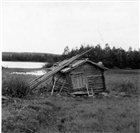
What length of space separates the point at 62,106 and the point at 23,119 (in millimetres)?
4516

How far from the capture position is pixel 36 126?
25.3 feet

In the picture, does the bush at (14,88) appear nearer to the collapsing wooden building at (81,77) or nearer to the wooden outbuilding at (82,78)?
the collapsing wooden building at (81,77)

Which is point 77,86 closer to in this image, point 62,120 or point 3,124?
point 62,120

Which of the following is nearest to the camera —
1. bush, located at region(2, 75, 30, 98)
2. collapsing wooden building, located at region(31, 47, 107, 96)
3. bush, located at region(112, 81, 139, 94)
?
bush, located at region(2, 75, 30, 98)

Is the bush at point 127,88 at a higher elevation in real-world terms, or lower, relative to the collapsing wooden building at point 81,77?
lower

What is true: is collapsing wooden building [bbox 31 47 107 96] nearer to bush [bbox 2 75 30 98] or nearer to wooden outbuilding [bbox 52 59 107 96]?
wooden outbuilding [bbox 52 59 107 96]

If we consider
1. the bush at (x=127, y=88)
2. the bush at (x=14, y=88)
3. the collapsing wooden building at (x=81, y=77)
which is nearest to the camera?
the bush at (x=14, y=88)

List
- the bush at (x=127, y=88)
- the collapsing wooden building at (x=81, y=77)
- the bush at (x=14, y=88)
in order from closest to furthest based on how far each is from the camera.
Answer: the bush at (x=14, y=88), the collapsing wooden building at (x=81, y=77), the bush at (x=127, y=88)

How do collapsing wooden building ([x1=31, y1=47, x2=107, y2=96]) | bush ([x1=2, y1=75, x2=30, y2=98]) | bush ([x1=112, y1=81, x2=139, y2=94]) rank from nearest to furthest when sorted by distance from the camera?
bush ([x1=2, y1=75, x2=30, y2=98]) → collapsing wooden building ([x1=31, y1=47, x2=107, y2=96]) → bush ([x1=112, y1=81, x2=139, y2=94])

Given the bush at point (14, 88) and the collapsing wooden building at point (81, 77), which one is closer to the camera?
the bush at point (14, 88)

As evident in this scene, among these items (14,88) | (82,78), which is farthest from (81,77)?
(14,88)

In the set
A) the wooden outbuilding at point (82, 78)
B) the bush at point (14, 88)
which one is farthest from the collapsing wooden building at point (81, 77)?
the bush at point (14, 88)

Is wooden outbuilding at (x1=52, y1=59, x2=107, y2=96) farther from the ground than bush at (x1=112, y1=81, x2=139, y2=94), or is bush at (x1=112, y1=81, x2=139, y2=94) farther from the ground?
wooden outbuilding at (x1=52, y1=59, x2=107, y2=96)

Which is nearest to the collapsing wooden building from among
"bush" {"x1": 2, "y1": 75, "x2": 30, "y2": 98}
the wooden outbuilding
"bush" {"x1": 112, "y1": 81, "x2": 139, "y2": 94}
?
the wooden outbuilding
